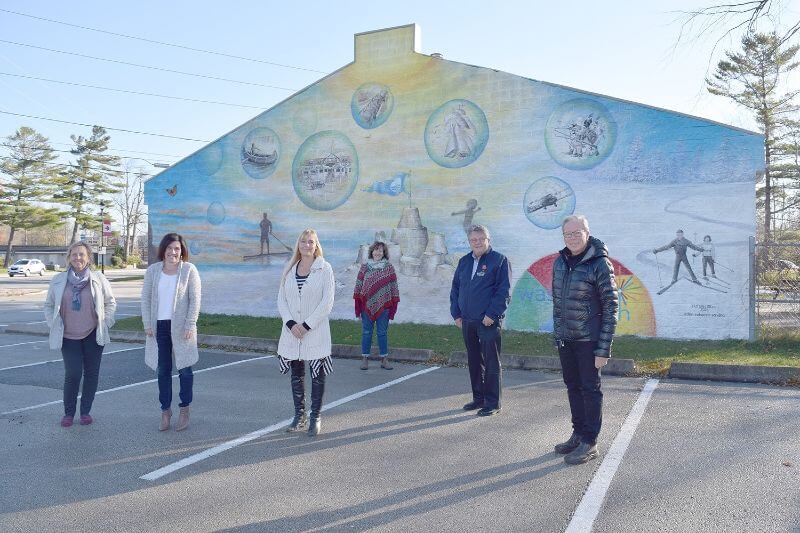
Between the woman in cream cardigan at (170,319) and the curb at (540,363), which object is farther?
the curb at (540,363)

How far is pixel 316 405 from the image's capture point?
5.86 metres

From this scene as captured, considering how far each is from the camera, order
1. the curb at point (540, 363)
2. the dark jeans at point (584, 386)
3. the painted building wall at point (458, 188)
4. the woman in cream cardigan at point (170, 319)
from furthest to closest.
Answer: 1. the painted building wall at point (458, 188)
2. the curb at point (540, 363)
3. the woman in cream cardigan at point (170, 319)
4. the dark jeans at point (584, 386)


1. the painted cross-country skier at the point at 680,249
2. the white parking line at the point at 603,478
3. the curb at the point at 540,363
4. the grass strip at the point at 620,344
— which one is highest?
the painted cross-country skier at the point at 680,249

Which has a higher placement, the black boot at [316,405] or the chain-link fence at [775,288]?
the chain-link fence at [775,288]

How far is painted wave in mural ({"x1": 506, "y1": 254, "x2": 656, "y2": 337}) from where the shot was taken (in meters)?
11.7

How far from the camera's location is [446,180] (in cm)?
Answer: 1355

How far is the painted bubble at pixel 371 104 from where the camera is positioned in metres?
14.4

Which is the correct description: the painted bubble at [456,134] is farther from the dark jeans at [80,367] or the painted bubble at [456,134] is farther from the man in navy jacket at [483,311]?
the dark jeans at [80,367]

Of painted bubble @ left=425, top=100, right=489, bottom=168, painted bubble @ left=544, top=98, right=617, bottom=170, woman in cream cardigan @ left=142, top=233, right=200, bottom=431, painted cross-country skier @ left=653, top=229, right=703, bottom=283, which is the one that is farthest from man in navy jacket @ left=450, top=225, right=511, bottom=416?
painted bubble @ left=425, top=100, right=489, bottom=168

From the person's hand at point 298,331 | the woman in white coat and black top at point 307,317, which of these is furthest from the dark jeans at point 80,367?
the person's hand at point 298,331

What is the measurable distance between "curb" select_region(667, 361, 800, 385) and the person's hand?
560cm

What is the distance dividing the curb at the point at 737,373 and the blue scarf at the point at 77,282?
7.52 meters

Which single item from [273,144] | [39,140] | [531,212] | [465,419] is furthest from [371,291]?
[39,140]

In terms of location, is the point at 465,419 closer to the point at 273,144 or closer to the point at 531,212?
the point at 531,212
